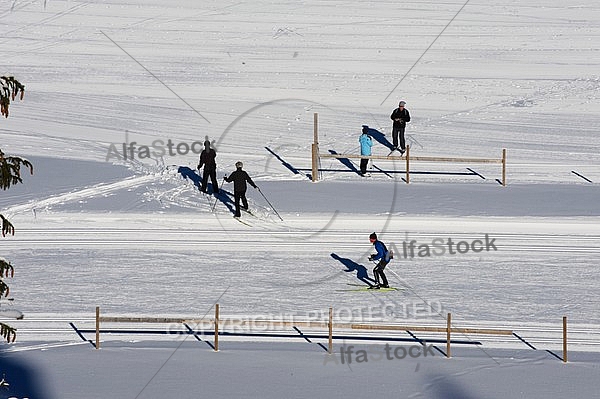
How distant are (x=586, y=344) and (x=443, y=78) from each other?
66.5 ft

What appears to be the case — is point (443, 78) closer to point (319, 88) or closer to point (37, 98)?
point (319, 88)

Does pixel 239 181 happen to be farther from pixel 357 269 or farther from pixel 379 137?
pixel 379 137

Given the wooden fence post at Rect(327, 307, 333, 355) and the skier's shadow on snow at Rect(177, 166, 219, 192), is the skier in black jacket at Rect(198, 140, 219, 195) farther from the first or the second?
the wooden fence post at Rect(327, 307, 333, 355)

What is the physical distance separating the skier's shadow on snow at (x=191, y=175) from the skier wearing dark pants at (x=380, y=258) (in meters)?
7.60

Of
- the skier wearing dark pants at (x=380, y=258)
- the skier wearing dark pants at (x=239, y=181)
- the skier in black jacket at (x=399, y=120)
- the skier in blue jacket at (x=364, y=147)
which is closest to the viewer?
the skier wearing dark pants at (x=380, y=258)

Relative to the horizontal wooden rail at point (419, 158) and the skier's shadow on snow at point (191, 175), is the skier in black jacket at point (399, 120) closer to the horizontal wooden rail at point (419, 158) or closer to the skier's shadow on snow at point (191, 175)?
the horizontal wooden rail at point (419, 158)

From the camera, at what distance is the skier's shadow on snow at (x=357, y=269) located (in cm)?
2602

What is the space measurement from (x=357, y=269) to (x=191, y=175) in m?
7.74

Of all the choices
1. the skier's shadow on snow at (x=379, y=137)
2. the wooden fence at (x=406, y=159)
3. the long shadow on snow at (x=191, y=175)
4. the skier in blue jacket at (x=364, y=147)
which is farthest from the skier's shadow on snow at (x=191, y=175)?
the skier's shadow on snow at (x=379, y=137)

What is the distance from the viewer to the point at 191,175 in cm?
3272

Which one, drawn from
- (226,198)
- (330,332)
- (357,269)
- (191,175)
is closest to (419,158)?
(226,198)

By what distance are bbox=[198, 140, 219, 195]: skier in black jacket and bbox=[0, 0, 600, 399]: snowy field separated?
68 cm
